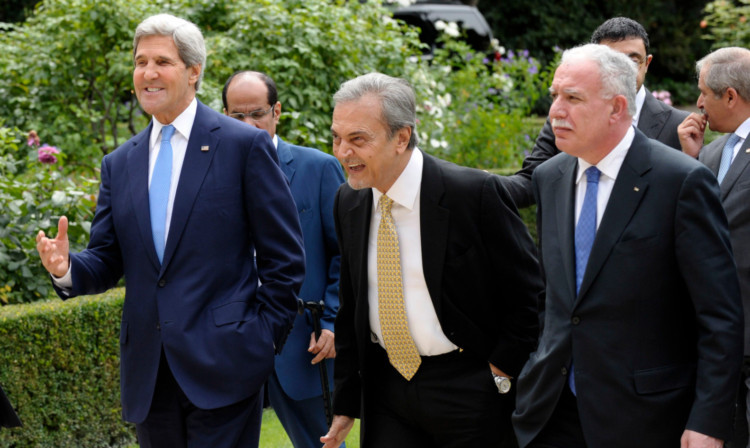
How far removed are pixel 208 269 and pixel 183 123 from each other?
60 centimetres

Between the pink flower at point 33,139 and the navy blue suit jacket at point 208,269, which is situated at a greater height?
the navy blue suit jacket at point 208,269

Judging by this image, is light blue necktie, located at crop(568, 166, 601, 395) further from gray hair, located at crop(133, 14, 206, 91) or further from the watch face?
gray hair, located at crop(133, 14, 206, 91)

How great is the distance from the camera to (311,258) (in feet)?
16.2

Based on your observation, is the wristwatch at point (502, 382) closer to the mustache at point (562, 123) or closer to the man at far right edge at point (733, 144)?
the mustache at point (562, 123)

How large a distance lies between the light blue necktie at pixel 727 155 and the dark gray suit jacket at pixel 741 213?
129 millimetres

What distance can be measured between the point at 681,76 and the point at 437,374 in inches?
833

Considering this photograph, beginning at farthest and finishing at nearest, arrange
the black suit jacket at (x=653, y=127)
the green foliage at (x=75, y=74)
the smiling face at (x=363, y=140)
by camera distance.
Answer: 1. the green foliage at (x=75, y=74)
2. the black suit jacket at (x=653, y=127)
3. the smiling face at (x=363, y=140)

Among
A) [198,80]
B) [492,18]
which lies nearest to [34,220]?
[198,80]

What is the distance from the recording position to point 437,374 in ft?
11.8

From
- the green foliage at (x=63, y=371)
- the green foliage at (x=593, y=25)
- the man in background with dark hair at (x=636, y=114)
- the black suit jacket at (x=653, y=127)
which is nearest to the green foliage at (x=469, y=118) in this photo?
the green foliage at (x=63, y=371)

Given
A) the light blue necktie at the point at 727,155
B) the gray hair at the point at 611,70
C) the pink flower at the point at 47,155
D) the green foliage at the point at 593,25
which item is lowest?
the green foliage at the point at 593,25

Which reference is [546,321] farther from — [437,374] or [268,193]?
[268,193]

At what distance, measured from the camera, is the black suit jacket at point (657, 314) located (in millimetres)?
3084

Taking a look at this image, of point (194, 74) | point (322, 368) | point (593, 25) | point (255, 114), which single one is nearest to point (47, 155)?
point (255, 114)
